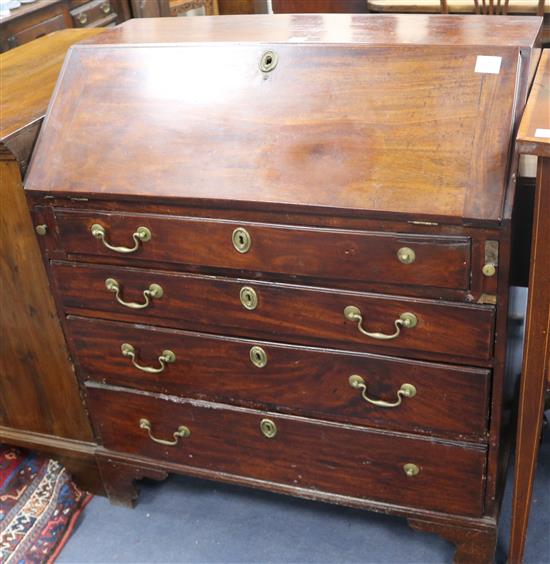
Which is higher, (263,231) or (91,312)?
(263,231)

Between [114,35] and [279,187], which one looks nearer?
[279,187]

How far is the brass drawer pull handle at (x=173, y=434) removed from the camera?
1.88m

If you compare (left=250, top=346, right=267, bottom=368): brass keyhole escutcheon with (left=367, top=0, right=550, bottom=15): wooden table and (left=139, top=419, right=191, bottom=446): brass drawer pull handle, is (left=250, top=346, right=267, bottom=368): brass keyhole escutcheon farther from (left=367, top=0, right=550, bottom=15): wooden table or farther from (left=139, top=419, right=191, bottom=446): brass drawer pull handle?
(left=367, top=0, right=550, bottom=15): wooden table

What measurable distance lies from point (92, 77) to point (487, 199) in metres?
0.85

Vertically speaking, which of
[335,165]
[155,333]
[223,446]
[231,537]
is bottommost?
[231,537]

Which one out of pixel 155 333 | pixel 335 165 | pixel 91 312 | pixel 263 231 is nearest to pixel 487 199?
pixel 335 165

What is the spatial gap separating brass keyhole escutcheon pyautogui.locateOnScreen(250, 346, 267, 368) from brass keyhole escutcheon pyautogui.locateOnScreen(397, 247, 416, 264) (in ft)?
1.28

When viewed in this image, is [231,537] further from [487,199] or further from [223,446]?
[487,199]

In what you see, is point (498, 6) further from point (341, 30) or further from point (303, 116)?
point (303, 116)

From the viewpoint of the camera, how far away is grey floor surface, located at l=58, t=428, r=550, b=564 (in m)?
1.89

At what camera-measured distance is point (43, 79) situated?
1.92 m

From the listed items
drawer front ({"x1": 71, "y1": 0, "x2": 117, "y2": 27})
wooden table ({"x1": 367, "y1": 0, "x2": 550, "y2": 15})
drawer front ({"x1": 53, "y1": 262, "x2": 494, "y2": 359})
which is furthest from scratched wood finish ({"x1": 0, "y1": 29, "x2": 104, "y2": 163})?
drawer front ({"x1": 71, "y1": 0, "x2": 117, "y2": 27})

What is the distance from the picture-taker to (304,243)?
1511mm

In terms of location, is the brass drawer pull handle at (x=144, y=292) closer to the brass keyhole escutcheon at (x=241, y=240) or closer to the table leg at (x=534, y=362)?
the brass keyhole escutcheon at (x=241, y=240)
